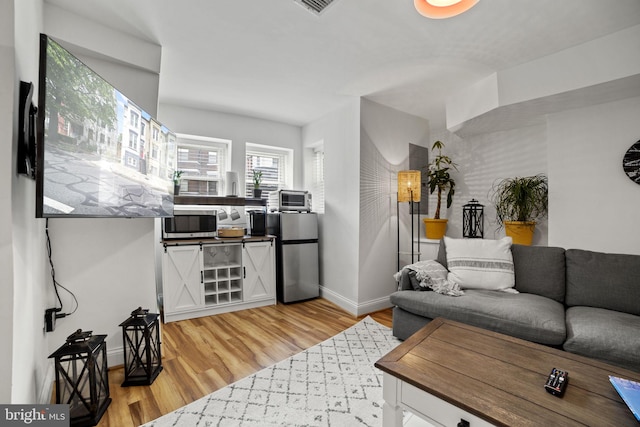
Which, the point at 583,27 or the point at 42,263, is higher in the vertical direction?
the point at 583,27

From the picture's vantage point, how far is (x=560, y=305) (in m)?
2.16

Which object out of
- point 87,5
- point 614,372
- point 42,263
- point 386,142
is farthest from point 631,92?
point 42,263

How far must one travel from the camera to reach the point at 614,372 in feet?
3.82

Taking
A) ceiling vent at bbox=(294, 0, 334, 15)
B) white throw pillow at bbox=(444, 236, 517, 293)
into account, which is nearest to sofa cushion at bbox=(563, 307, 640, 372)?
white throw pillow at bbox=(444, 236, 517, 293)

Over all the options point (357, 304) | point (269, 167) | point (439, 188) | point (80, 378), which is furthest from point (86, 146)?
point (439, 188)

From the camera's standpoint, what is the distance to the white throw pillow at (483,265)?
7.89ft

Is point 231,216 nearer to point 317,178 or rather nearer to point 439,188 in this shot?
point 317,178

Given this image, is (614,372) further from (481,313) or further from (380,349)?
(380,349)

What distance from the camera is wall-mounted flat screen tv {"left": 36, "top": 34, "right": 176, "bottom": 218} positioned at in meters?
1.04

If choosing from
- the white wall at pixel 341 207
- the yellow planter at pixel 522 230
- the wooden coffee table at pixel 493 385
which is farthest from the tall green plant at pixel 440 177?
the wooden coffee table at pixel 493 385

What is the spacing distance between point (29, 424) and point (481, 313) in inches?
101

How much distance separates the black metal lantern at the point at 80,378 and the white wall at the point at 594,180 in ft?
13.5

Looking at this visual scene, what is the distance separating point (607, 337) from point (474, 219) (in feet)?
7.70

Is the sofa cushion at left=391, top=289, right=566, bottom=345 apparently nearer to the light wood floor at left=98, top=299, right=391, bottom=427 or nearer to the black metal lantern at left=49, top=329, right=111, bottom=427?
the light wood floor at left=98, top=299, right=391, bottom=427
